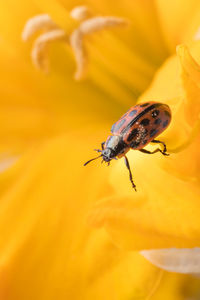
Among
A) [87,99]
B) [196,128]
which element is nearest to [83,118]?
[87,99]

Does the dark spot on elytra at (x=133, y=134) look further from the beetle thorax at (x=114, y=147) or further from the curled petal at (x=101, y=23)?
the curled petal at (x=101, y=23)

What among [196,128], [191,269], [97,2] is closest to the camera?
[196,128]

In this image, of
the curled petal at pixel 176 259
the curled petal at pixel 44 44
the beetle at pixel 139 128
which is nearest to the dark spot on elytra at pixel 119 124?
the beetle at pixel 139 128

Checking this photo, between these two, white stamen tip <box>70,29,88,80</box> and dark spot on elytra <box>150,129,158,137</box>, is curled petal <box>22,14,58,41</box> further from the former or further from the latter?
dark spot on elytra <box>150,129,158,137</box>

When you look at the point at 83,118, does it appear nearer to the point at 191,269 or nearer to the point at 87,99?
the point at 87,99

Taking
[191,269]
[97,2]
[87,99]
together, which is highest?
[97,2]

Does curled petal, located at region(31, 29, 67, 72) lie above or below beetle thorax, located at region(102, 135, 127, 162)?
above

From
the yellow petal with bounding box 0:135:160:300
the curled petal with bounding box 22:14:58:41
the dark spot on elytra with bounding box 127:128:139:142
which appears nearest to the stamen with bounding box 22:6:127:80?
the curled petal with bounding box 22:14:58:41

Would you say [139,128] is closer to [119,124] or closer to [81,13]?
[119,124]
